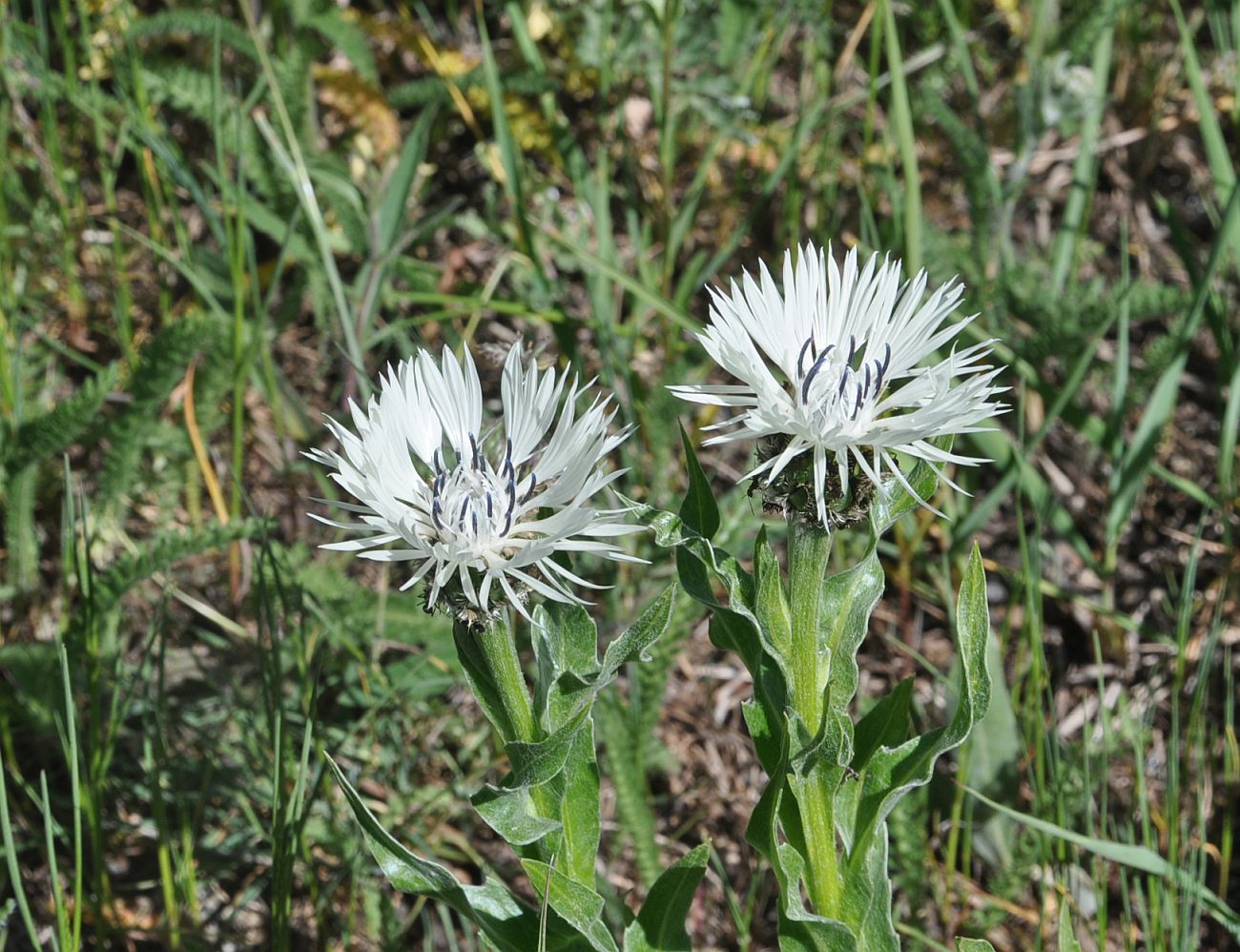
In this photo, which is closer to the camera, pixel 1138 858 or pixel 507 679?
pixel 507 679

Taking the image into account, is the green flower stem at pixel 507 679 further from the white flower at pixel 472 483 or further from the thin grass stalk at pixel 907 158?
the thin grass stalk at pixel 907 158

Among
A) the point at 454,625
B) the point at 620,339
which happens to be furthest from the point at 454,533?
the point at 620,339

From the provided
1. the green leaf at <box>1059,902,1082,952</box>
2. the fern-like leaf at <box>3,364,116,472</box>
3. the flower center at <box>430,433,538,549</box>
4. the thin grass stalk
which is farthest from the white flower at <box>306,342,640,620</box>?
the thin grass stalk

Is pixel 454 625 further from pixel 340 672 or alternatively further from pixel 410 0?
pixel 410 0

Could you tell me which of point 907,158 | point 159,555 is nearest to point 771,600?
point 159,555

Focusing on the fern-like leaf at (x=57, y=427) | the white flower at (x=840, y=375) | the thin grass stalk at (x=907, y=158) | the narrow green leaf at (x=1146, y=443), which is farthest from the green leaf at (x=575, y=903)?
the narrow green leaf at (x=1146, y=443)

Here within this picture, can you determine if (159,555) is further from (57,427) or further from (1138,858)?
(1138,858)

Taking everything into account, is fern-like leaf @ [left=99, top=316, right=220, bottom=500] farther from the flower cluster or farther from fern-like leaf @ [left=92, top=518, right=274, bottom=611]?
the flower cluster
